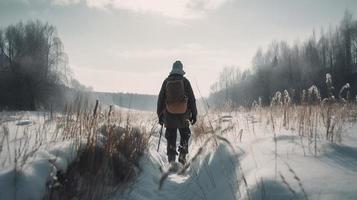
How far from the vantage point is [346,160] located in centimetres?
279

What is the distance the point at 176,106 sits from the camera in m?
5.58

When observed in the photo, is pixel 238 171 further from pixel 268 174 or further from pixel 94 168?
pixel 94 168

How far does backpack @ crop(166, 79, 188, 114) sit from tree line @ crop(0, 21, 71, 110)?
3029 cm

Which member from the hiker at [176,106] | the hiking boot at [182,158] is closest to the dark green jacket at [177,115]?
the hiker at [176,106]

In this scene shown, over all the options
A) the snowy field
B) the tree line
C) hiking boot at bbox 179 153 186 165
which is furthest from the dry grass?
the tree line

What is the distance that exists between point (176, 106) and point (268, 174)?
9.97ft

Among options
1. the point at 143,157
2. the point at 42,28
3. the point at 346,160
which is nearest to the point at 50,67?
the point at 42,28

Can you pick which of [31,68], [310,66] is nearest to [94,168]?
[31,68]

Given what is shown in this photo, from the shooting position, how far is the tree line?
33.6 m

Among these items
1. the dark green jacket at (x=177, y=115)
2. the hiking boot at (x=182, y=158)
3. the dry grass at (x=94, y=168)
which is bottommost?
the hiking boot at (x=182, y=158)

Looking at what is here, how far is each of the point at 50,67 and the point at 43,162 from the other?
35337 mm

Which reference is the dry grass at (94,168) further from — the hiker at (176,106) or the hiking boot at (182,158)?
the hiker at (176,106)

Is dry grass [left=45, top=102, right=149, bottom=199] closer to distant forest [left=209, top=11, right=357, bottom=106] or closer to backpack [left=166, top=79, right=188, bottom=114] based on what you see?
backpack [left=166, top=79, right=188, bottom=114]

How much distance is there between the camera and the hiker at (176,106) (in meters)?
5.52
